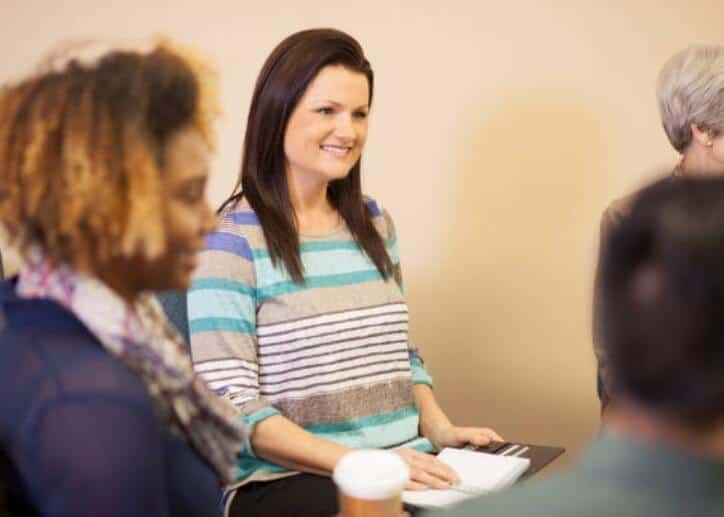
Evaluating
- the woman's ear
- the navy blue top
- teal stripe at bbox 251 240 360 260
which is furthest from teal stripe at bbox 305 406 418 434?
the woman's ear

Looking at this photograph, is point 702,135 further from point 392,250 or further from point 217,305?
point 217,305

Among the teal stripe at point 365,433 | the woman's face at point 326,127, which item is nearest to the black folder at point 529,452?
the teal stripe at point 365,433

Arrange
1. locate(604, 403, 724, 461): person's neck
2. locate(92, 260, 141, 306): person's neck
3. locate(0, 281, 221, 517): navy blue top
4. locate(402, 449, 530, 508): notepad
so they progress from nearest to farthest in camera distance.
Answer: locate(604, 403, 724, 461): person's neck → locate(0, 281, 221, 517): navy blue top → locate(92, 260, 141, 306): person's neck → locate(402, 449, 530, 508): notepad

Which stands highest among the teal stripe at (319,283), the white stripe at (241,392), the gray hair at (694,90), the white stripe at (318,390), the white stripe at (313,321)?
the gray hair at (694,90)

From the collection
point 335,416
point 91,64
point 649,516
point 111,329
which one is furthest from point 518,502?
point 335,416

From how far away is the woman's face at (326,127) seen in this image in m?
1.68

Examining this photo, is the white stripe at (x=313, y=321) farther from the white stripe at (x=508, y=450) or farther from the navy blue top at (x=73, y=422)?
the navy blue top at (x=73, y=422)

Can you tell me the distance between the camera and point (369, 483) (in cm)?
106

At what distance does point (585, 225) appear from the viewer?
217cm

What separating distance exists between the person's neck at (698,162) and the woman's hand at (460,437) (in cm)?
68

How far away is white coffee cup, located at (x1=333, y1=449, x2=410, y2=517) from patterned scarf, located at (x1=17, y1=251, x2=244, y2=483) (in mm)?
155

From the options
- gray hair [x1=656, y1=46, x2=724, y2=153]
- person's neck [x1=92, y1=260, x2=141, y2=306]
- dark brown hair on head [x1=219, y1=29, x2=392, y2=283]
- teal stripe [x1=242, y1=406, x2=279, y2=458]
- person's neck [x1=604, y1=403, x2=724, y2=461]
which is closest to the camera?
person's neck [x1=604, y1=403, x2=724, y2=461]

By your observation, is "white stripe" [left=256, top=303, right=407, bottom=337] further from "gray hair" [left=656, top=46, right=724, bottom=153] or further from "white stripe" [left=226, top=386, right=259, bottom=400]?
"gray hair" [left=656, top=46, right=724, bottom=153]

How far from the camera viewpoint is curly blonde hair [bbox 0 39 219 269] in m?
0.88
